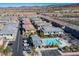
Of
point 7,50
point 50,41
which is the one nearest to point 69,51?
point 50,41

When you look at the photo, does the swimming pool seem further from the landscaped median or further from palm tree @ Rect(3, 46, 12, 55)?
palm tree @ Rect(3, 46, 12, 55)

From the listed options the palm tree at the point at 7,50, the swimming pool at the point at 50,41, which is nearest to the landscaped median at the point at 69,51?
the swimming pool at the point at 50,41

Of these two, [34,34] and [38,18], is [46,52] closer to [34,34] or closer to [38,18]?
[34,34]

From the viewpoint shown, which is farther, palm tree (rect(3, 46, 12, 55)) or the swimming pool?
the swimming pool

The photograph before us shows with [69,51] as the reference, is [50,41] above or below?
above

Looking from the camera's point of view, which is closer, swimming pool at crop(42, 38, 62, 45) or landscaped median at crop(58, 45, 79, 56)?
landscaped median at crop(58, 45, 79, 56)

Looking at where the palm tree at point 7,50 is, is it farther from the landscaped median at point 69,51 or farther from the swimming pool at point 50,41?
the landscaped median at point 69,51

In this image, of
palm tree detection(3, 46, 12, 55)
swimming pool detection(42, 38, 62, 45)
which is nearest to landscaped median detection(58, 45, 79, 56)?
swimming pool detection(42, 38, 62, 45)

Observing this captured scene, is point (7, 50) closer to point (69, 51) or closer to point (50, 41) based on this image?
point (50, 41)

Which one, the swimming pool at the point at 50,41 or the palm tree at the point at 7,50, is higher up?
the swimming pool at the point at 50,41

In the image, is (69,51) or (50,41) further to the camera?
(50,41)

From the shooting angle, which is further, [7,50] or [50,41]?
[50,41]

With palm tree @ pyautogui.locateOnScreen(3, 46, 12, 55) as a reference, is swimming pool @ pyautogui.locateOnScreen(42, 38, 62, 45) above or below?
above

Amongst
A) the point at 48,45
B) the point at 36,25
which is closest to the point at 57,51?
the point at 48,45
